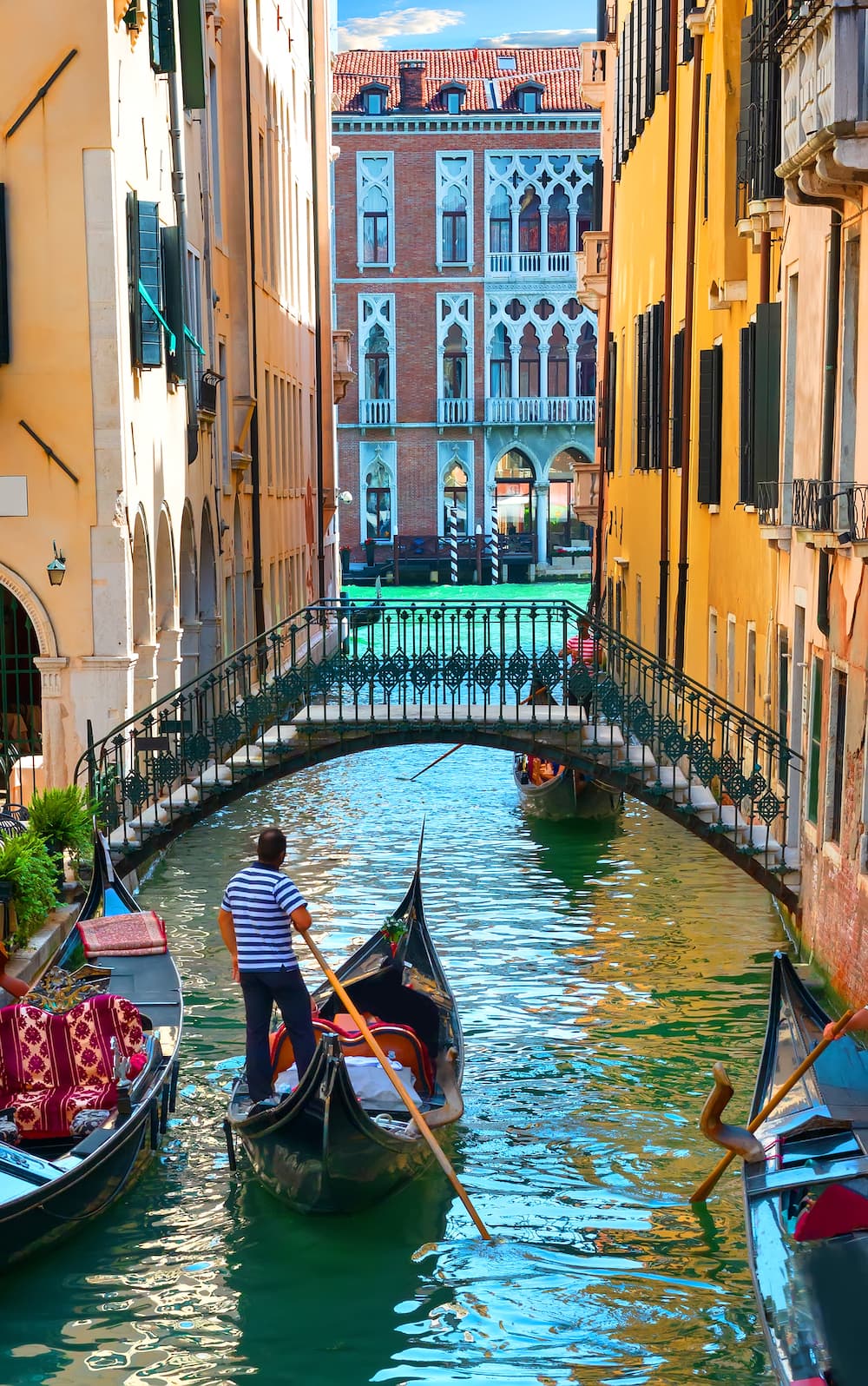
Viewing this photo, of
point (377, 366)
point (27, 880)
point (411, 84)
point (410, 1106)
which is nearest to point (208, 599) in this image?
point (27, 880)

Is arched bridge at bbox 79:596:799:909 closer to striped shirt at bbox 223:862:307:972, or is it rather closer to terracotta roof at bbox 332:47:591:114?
striped shirt at bbox 223:862:307:972

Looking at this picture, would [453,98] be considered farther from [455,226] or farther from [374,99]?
[455,226]

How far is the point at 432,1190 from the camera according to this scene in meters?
8.85

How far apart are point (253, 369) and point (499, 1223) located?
1582 cm

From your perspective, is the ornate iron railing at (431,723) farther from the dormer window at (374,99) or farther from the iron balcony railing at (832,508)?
the dormer window at (374,99)

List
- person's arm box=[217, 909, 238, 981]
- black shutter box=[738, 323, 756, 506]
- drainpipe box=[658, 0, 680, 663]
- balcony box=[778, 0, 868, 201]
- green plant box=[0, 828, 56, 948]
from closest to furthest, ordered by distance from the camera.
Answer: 1. person's arm box=[217, 909, 238, 981]
2. balcony box=[778, 0, 868, 201]
3. green plant box=[0, 828, 56, 948]
4. black shutter box=[738, 323, 756, 506]
5. drainpipe box=[658, 0, 680, 663]

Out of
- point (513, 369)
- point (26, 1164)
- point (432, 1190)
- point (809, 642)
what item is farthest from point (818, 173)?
point (513, 369)

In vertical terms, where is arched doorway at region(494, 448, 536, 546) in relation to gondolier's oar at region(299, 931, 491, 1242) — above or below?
above

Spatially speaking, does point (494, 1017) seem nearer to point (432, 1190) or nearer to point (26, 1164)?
point (432, 1190)

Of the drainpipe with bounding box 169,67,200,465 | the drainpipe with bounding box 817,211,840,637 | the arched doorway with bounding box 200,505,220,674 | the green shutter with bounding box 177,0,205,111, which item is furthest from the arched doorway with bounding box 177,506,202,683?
the drainpipe with bounding box 817,211,840,637

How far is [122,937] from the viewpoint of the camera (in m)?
10.3

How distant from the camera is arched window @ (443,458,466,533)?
51375 mm

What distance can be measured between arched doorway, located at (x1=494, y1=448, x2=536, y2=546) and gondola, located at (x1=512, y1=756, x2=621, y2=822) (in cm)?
3460

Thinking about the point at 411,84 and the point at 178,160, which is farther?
the point at 411,84
